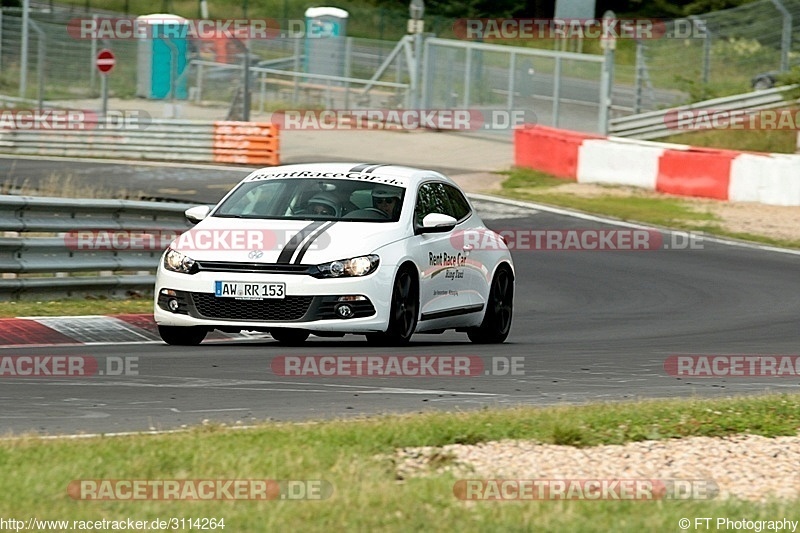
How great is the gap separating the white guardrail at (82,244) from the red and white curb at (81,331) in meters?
1.12

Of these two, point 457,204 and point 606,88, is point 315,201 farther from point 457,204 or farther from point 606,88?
point 606,88

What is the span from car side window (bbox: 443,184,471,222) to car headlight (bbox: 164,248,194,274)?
258cm

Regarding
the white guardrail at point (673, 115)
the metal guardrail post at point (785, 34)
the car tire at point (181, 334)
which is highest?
the metal guardrail post at point (785, 34)

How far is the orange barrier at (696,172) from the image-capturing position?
27.0m

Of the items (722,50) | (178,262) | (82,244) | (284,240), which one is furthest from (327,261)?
(722,50)

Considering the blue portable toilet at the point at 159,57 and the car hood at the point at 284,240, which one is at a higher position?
the blue portable toilet at the point at 159,57

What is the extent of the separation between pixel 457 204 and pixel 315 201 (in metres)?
1.69

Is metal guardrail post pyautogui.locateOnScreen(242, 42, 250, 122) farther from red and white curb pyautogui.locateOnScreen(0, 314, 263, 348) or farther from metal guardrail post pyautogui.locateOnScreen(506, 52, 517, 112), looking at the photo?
red and white curb pyautogui.locateOnScreen(0, 314, 263, 348)

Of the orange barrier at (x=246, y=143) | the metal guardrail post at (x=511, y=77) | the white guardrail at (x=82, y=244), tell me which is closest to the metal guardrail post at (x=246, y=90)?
the orange barrier at (x=246, y=143)

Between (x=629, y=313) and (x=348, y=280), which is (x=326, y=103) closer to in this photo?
(x=629, y=313)

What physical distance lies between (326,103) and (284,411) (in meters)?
35.5

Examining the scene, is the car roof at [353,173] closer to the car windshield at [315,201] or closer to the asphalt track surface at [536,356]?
the car windshield at [315,201]

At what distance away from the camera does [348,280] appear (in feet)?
37.7

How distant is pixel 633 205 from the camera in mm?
27203
